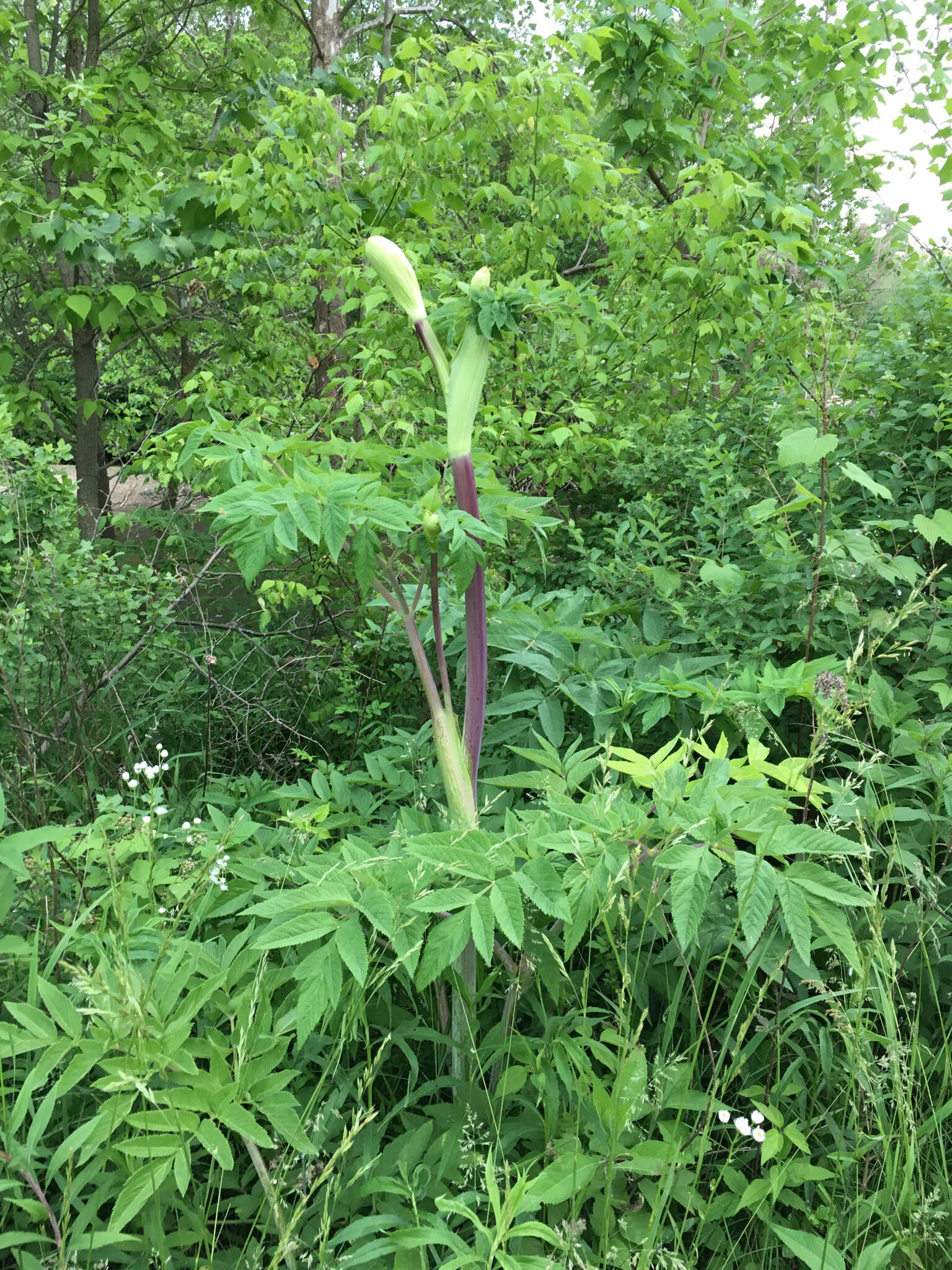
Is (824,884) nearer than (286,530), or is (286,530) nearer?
(824,884)

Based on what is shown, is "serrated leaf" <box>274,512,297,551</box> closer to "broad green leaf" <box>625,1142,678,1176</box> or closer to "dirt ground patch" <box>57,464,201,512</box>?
"broad green leaf" <box>625,1142,678,1176</box>

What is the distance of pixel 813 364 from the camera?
3.23 meters

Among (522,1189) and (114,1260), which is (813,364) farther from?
(114,1260)

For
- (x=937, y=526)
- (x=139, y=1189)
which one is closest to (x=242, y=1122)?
(x=139, y=1189)

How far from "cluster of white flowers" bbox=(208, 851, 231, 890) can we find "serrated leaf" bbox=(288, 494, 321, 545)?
0.67 metres

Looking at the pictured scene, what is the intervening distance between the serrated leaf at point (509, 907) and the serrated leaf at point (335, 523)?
0.59 meters

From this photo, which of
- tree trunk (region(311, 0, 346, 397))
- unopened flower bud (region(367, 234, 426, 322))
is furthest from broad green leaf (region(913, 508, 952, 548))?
tree trunk (region(311, 0, 346, 397))

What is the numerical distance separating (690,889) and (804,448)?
38.5 inches

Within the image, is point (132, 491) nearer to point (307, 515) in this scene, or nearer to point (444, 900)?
point (307, 515)

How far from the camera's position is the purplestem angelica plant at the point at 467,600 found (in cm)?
151

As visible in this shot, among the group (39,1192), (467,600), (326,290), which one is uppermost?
(326,290)

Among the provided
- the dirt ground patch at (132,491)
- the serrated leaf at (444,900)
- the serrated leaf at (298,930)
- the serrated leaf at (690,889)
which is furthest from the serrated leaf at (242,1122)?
the dirt ground patch at (132,491)

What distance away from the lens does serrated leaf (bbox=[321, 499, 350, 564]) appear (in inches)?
53.6

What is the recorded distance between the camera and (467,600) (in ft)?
5.24
